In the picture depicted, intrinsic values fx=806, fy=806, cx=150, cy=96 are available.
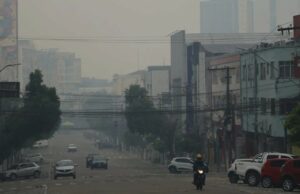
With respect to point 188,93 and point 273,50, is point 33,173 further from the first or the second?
point 188,93

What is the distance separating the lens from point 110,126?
18338cm

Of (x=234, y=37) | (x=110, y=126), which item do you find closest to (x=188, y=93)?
(x=234, y=37)

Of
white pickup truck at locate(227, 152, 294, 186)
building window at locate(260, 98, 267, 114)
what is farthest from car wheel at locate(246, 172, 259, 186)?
building window at locate(260, 98, 267, 114)

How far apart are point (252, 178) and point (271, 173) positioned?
344 cm

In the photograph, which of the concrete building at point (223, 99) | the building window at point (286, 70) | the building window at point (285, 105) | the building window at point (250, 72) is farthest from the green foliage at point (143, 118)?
the building window at point (285, 105)

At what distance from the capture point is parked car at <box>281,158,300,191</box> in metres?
37.4

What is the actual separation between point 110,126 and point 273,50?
11510 centimetres

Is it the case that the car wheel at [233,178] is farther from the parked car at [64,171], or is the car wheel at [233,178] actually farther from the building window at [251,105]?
the building window at [251,105]

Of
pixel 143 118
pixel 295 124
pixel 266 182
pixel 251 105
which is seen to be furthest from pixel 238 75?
pixel 266 182

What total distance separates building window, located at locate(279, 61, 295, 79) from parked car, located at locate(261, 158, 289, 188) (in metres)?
29.2

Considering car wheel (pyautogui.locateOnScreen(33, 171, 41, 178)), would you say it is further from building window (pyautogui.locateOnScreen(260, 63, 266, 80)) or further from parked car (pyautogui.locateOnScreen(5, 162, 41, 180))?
building window (pyautogui.locateOnScreen(260, 63, 266, 80))

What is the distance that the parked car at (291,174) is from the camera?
37.4 meters

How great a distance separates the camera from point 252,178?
43.8m

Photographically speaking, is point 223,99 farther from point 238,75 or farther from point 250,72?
point 250,72
